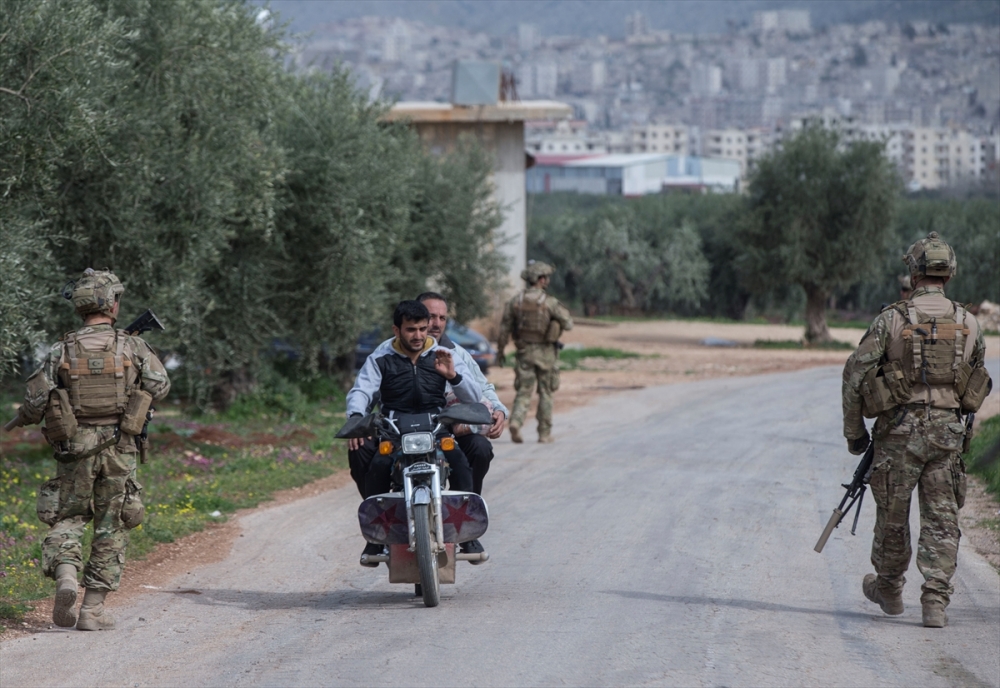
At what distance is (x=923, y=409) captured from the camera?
707 cm

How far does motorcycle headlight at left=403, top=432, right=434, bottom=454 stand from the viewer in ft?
23.7

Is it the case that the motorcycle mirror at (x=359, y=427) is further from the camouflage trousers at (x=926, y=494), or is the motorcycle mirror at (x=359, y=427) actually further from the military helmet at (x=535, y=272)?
the military helmet at (x=535, y=272)

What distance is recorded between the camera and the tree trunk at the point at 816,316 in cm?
3781

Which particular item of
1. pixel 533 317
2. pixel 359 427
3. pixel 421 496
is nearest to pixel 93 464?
pixel 359 427

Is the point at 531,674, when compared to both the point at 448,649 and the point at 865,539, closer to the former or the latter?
the point at 448,649

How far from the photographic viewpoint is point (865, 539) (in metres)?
9.85

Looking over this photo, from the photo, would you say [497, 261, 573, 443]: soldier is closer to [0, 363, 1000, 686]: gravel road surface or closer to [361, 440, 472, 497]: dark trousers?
[0, 363, 1000, 686]: gravel road surface

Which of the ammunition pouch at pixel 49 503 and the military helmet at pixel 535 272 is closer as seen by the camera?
the ammunition pouch at pixel 49 503

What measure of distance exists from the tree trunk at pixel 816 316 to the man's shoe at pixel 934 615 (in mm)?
31311

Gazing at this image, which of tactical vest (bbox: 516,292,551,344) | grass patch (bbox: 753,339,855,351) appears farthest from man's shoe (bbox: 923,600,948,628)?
grass patch (bbox: 753,339,855,351)

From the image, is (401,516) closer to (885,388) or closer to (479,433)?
(479,433)

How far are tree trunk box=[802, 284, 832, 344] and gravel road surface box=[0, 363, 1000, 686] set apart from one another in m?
25.8

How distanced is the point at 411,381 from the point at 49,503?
2.09m

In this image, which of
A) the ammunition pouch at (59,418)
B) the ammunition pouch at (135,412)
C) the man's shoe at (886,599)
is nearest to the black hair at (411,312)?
the ammunition pouch at (135,412)
